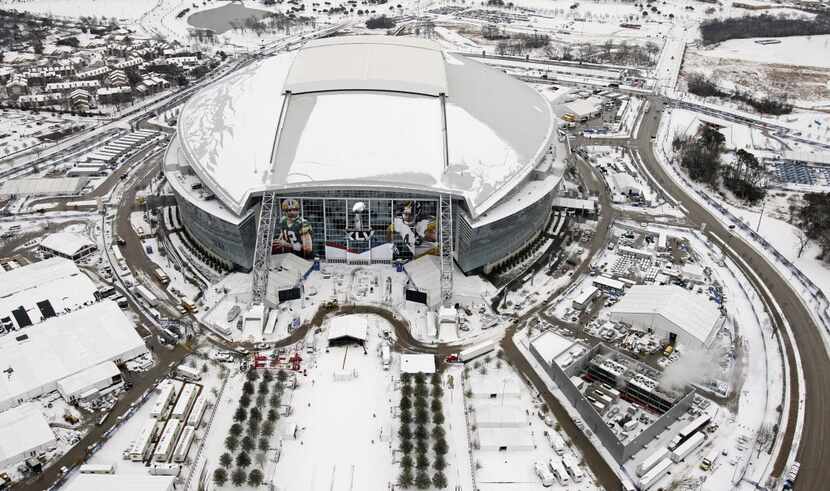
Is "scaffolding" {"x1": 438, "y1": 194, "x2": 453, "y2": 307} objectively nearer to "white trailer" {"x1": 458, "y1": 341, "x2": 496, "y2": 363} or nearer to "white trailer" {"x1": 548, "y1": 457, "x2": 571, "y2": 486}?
"white trailer" {"x1": 458, "y1": 341, "x2": 496, "y2": 363}

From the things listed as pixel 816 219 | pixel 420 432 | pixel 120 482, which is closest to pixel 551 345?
pixel 420 432

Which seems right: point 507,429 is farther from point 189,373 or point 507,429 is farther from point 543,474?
point 189,373

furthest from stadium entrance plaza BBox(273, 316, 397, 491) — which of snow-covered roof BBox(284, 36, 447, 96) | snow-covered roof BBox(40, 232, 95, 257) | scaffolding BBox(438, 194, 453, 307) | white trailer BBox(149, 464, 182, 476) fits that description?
snow-covered roof BBox(284, 36, 447, 96)

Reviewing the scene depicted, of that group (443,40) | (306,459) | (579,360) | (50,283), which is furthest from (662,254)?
(443,40)

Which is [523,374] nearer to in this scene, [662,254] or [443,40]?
[662,254]

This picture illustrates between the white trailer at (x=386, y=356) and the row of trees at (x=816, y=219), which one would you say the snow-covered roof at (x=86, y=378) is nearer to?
the white trailer at (x=386, y=356)

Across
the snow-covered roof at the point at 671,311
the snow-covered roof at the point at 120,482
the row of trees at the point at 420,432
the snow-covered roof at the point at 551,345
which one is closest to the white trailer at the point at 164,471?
the snow-covered roof at the point at 120,482

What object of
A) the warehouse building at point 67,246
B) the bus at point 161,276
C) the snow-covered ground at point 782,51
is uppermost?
the snow-covered ground at point 782,51
